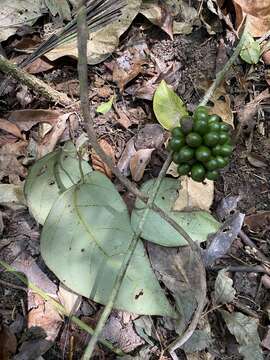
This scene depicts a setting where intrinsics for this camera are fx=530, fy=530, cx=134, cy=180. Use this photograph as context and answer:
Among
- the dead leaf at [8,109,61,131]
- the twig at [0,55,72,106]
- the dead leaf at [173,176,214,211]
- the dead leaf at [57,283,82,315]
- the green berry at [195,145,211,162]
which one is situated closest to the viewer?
the green berry at [195,145,211,162]

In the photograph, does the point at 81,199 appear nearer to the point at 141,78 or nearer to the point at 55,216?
the point at 55,216

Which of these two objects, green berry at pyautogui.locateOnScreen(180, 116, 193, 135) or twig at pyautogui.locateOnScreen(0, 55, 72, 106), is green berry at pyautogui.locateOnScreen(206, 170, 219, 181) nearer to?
green berry at pyautogui.locateOnScreen(180, 116, 193, 135)

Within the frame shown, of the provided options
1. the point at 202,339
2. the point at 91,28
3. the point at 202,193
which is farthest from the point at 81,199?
the point at 91,28

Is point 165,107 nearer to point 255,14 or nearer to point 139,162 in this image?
point 139,162

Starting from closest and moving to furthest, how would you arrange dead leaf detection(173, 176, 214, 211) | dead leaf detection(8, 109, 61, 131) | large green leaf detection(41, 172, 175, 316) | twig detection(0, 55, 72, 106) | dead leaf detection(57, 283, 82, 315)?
large green leaf detection(41, 172, 175, 316) → dead leaf detection(57, 283, 82, 315) → dead leaf detection(173, 176, 214, 211) → twig detection(0, 55, 72, 106) → dead leaf detection(8, 109, 61, 131)

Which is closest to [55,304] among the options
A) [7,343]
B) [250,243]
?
[7,343]

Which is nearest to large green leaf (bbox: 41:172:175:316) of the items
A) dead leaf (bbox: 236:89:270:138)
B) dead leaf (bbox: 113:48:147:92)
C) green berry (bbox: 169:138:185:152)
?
green berry (bbox: 169:138:185:152)
